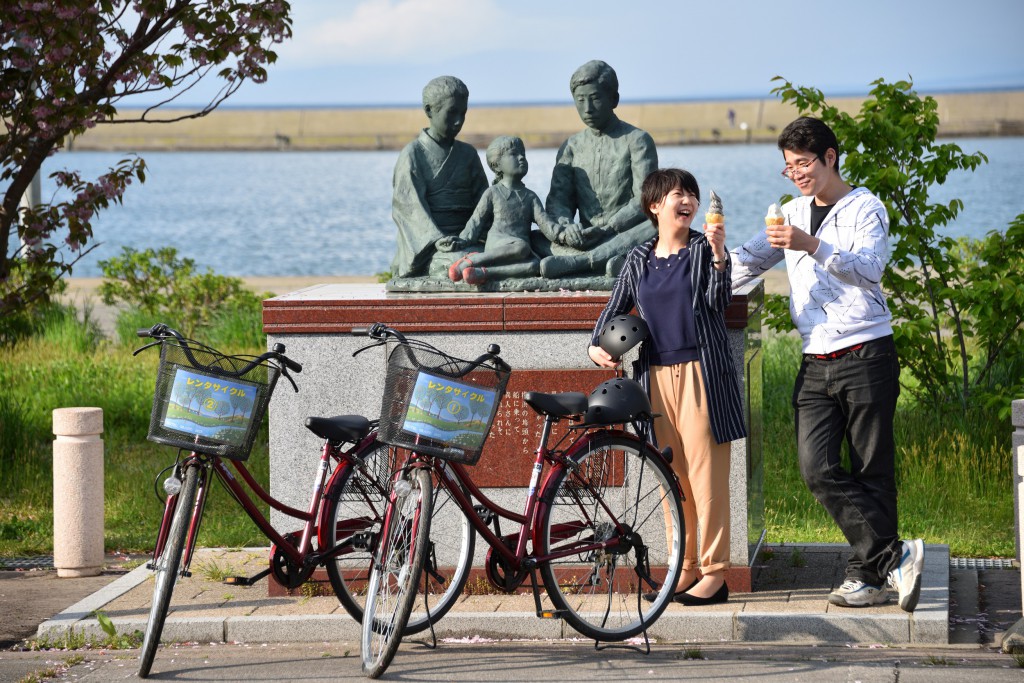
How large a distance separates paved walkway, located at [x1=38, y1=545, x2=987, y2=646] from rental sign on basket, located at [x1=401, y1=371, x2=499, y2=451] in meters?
1.09

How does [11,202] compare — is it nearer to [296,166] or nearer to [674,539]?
[674,539]

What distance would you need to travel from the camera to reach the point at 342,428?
5480 mm

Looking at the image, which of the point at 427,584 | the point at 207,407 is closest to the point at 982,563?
the point at 427,584

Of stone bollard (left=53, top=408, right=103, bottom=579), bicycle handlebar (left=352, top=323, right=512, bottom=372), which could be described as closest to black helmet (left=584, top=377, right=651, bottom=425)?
bicycle handlebar (left=352, top=323, right=512, bottom=372)

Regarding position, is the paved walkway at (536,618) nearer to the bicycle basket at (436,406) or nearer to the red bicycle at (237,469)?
the red bicycle at (237,469)

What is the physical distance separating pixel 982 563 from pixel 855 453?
1700 millimetres

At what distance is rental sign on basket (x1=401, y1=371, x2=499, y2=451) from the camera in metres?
5.03

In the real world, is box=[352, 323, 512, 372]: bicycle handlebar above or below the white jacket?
below

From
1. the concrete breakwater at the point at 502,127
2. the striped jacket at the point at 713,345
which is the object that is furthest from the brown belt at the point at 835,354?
the concrete breakwater at the point at 502,127

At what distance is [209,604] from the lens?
620cm

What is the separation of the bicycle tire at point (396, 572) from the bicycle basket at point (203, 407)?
2.00 ft

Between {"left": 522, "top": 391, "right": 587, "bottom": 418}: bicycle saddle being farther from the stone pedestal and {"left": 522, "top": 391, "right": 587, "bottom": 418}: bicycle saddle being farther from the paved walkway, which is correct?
the paved walkway

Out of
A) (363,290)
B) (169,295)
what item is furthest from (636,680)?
(169,295)

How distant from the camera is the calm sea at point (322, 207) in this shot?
37125 millimetres
